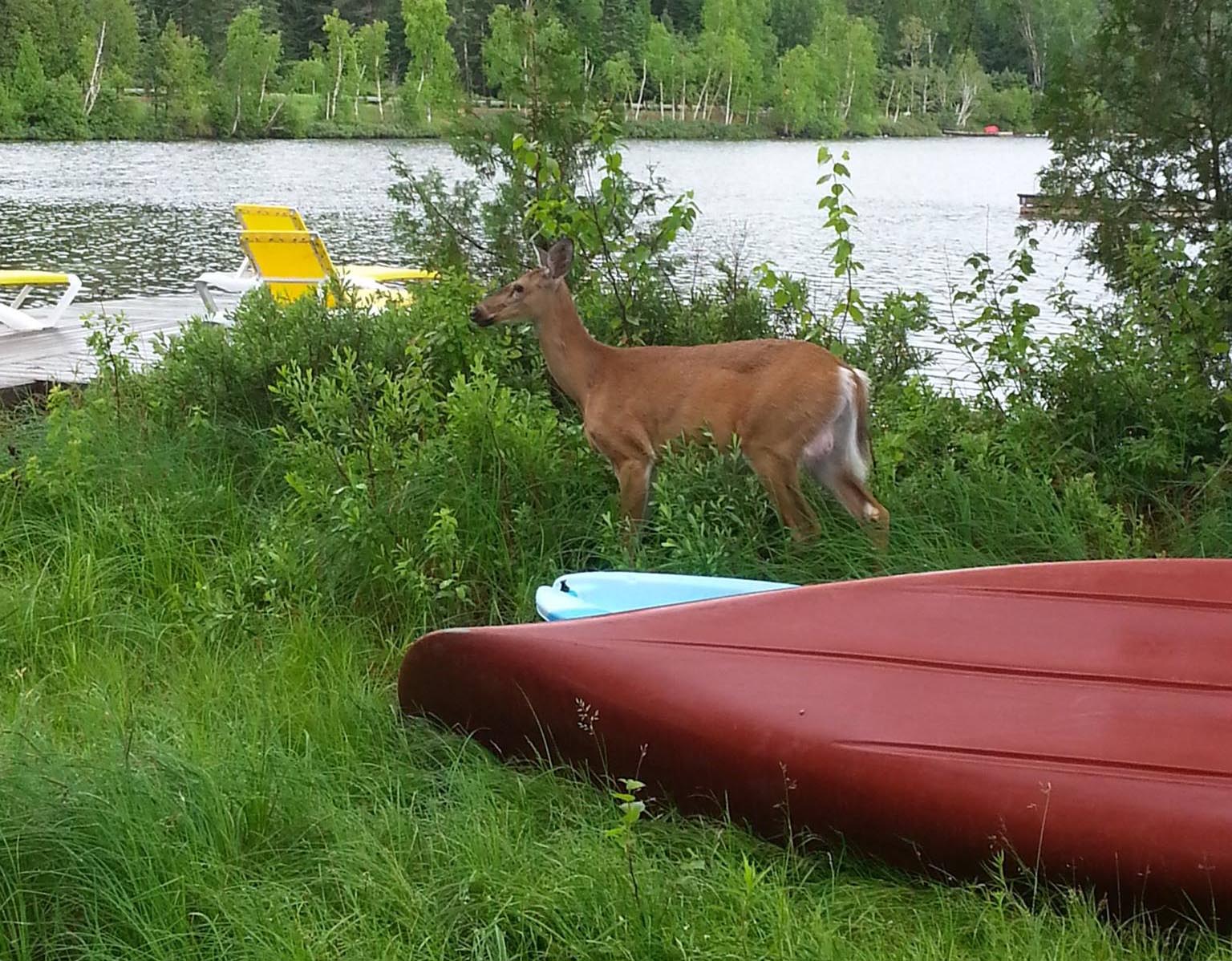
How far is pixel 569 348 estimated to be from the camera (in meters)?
5.63

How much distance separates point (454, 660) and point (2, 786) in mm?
1076

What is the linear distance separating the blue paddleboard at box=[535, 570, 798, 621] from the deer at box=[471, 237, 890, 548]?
73cm

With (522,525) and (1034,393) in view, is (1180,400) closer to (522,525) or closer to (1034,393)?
(1034,393)

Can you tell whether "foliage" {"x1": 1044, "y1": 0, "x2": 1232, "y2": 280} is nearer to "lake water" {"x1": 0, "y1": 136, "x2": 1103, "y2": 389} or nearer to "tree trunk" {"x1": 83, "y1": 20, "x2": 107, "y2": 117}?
"lake water" {"x1": 0, "y1": 136, "x2": 1103, "y2": 389}

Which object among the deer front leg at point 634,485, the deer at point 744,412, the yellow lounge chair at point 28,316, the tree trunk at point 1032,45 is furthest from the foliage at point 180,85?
the deer front leg at point 634,485

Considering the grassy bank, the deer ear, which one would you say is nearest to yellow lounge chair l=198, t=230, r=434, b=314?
the grassy bank

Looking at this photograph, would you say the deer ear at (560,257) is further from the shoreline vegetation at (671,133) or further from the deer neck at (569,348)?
the shoreline vegetation at (671,133)

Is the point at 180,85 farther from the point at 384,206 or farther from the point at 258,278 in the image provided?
the point at 258,278

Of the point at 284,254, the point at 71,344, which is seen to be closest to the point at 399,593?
the point at 71,344

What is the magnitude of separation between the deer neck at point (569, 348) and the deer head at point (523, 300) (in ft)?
0.11

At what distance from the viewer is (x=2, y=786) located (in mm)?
3088

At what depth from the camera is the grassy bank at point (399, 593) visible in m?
2.80

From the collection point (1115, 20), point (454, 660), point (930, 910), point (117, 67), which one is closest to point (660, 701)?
point (454, 660)

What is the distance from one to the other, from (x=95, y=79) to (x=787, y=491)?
6067 cm
